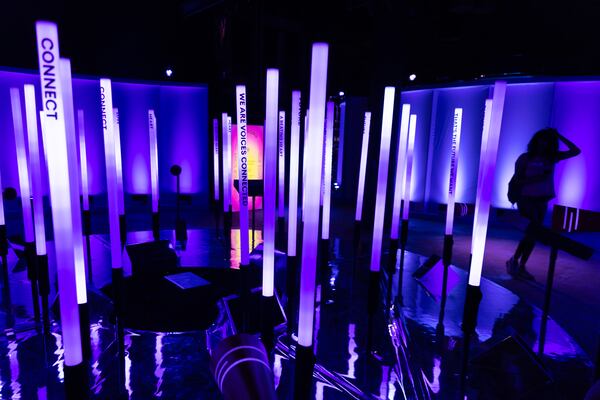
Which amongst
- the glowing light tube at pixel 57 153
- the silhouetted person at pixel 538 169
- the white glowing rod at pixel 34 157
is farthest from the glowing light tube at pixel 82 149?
the silhouetted person at pixel 538 169

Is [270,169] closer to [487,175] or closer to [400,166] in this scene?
[487,175]

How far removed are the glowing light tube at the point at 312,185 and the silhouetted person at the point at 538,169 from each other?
13.8ft

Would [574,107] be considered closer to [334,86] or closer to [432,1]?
[432,1]

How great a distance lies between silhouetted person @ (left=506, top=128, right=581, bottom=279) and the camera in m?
4.51

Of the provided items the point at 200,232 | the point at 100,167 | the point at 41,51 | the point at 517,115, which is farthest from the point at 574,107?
the point at 100,167

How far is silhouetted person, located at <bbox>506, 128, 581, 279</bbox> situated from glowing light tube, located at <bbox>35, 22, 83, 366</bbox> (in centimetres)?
474

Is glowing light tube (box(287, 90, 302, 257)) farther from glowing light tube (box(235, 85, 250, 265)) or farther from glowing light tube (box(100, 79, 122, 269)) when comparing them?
A: glowing light tube (box(100, 79, 122, 269))

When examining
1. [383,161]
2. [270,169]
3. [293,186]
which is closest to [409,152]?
[383,161]

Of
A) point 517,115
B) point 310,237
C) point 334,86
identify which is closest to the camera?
point 310,237

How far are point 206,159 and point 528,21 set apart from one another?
8304 mm

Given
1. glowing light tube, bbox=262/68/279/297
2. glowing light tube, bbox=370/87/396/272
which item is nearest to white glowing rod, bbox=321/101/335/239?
glowing light tube, bbox=370/87/396/272

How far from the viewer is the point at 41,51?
910 millimetres

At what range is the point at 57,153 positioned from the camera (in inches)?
35.1

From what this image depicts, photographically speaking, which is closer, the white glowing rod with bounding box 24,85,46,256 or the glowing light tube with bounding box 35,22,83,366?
the glowing light tube with bounding box 35,22,83,366
